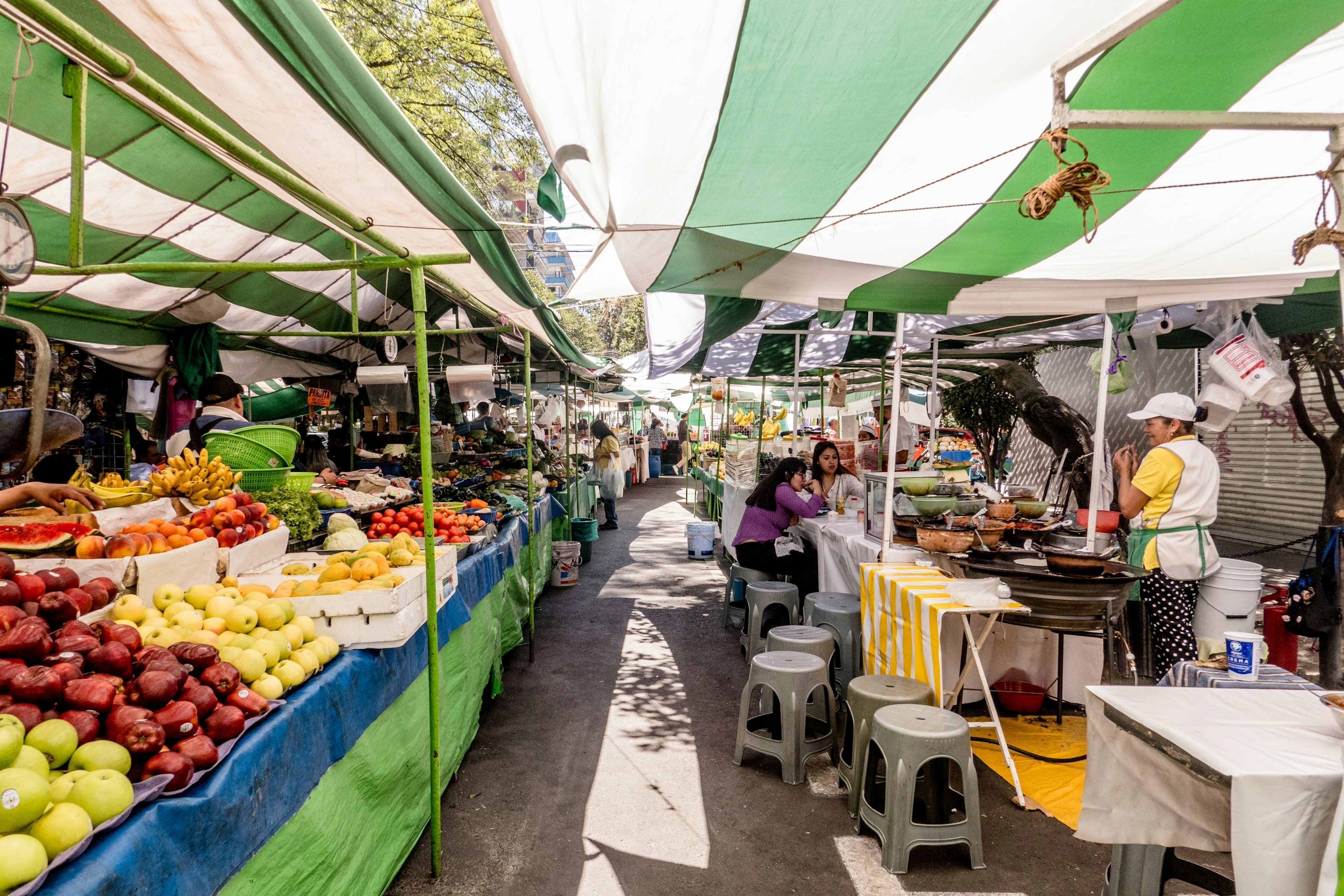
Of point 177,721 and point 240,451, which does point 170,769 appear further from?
point 240,451

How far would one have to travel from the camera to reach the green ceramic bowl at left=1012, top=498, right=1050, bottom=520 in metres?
5.71

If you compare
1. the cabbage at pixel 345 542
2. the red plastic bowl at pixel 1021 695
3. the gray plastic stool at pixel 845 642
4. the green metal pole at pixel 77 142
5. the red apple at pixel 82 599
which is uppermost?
the green metal pole at pixel 77 142

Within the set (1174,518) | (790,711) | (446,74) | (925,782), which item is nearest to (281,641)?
(790,711)

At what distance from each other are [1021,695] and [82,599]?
5.38 meters

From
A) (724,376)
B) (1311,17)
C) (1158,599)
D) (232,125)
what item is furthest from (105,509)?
(724,376)

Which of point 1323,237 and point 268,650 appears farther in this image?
point 268,650

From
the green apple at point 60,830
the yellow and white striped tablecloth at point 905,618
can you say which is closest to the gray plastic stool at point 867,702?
the yellow and white striped tablecloth at point 905,618

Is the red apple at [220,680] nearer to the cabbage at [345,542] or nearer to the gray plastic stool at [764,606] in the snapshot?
the cabbage at [345,542]

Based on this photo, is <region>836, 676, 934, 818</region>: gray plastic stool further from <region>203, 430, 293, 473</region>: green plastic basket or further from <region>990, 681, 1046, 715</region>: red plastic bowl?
<region>203, 430, 293, 473</region>: green plastic basket

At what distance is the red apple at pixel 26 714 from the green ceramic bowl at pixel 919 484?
190 inches

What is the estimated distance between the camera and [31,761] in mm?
1575

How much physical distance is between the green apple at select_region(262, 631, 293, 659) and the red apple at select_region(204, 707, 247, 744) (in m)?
0.46

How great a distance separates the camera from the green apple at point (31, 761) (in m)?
1.56

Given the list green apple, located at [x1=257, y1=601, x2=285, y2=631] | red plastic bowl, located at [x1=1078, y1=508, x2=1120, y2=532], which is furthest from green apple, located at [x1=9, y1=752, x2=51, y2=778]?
red plastic bowl, located at [x1=1078, y1=508, x2=1120, y2=532]
